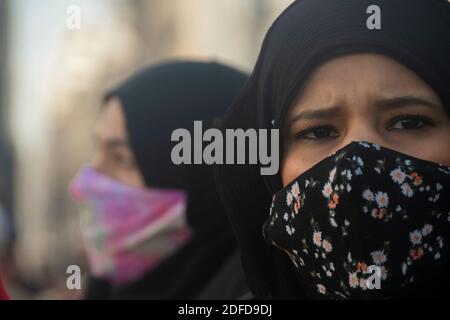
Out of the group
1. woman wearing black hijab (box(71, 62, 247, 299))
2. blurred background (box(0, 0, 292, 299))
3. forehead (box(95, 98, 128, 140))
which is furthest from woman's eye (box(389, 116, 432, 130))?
blurred background (box(0, 0, 292, 299))

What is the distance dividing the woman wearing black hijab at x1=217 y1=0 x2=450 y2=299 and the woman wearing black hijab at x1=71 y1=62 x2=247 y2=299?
103cm

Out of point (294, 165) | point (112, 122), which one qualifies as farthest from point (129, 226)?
point (294, 165)

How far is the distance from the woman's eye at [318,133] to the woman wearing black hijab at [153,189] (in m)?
1.15

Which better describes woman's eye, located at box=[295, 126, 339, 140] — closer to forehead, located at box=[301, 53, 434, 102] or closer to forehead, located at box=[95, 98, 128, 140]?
forehead, located at box=[301, 53, 434, 102]

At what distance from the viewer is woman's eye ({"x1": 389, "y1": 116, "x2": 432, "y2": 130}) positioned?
1582mm

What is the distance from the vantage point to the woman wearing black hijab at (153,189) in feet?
9.28

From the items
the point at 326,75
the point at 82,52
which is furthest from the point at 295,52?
the point at 82,52

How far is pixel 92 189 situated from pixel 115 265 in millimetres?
317

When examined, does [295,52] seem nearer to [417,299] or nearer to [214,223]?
[417,299]

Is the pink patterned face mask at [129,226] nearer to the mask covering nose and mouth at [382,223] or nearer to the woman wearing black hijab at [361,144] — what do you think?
the woman wearing black hijab at [361,144]

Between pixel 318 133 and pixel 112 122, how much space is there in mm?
1450

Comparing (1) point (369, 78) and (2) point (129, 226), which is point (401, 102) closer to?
(1) point (369, 78)

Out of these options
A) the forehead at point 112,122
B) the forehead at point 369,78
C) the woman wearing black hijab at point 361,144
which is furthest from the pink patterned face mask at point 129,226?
the forehead at point 369,78

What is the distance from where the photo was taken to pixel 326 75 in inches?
64.1
